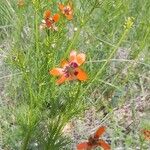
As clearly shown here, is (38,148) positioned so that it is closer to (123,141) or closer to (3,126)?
(3,126)

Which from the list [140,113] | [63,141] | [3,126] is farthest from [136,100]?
[3,126]

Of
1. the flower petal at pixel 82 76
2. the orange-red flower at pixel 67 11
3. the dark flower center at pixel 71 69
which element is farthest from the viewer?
the orange-red flower at pixel 67 11

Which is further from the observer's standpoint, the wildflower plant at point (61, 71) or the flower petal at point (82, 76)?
the wildflower plant at point (61, 71)

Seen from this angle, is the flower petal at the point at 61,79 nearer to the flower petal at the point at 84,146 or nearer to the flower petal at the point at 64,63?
the flower petal at the point at 64,63

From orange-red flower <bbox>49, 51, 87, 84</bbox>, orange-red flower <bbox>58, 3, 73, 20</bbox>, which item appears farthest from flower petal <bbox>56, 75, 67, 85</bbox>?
orange-red flower <bbox>58, 3, 73, 20</bbox>

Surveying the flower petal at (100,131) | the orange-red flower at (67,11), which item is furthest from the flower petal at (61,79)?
the orange-red flower at (67,11)

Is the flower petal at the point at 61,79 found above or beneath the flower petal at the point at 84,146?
above

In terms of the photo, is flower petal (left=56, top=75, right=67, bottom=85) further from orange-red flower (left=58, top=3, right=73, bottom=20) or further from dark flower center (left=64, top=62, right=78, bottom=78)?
orange-red flower (left=58, top=3, right=73, bottom=20)

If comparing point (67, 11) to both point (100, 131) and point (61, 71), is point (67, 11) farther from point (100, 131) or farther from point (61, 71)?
point (100, 131)
